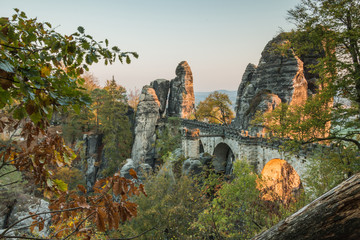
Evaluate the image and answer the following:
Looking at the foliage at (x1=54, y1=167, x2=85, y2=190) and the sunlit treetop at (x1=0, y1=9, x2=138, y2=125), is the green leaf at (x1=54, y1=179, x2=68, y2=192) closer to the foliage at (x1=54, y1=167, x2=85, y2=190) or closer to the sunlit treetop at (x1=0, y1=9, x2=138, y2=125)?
the sunlit treetop at (x1=0, y1=9, x2=138, y2=125)

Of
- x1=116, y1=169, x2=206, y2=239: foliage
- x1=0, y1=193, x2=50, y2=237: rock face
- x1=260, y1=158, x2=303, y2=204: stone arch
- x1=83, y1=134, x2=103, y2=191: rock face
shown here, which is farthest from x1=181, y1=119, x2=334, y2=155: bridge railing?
x1=0, y1=193, x2=50, y2=237: rock face

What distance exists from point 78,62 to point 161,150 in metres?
29.4

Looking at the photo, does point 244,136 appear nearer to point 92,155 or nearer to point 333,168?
point 333,168

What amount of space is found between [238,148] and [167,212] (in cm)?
1058

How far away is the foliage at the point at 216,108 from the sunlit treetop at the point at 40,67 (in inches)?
1367

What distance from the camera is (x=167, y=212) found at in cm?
1242

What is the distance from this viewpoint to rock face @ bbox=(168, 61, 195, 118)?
1452 inches

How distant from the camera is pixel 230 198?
474 inches

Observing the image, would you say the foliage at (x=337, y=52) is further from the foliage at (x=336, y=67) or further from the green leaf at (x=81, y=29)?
the green leaf at (x=81, y=29)

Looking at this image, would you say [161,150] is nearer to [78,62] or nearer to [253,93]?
[253,93]

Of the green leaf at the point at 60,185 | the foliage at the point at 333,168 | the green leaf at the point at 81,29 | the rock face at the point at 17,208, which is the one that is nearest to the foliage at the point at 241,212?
the foliage at the point at 333,168

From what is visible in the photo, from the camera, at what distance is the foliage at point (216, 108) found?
118 feet

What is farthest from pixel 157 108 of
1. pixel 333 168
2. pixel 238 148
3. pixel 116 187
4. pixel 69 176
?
pixel 116 187

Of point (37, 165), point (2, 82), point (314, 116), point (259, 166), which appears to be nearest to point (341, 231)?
point (2, 82)
